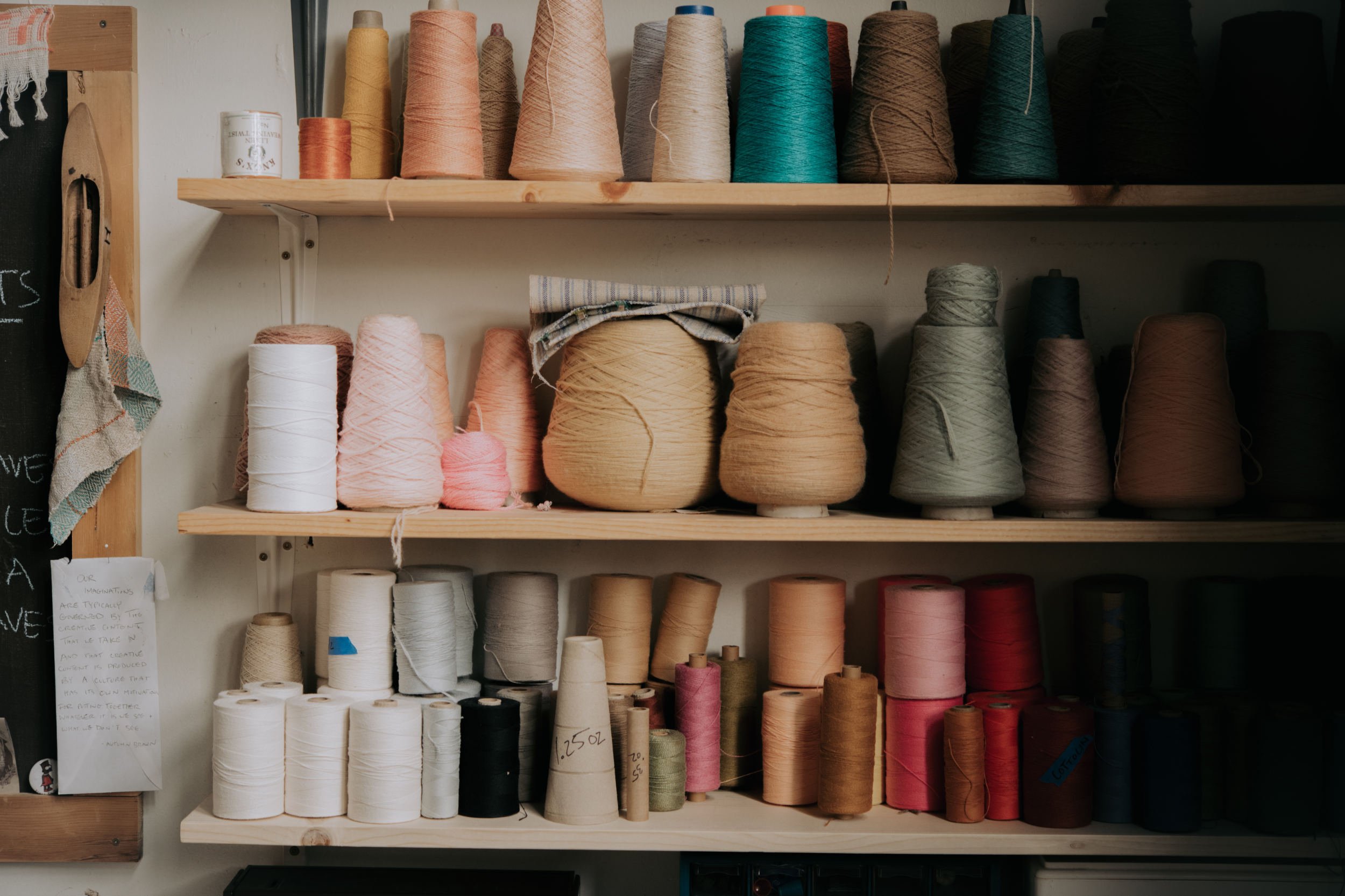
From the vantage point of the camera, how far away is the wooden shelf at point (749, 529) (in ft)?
4.80

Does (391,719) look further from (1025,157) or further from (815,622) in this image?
(1025,157)

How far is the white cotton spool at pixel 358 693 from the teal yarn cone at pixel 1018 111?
1115 millimetres

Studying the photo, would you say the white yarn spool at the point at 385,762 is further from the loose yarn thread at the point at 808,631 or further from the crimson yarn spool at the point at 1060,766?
the crimson yarn spool at the point at 1060,766

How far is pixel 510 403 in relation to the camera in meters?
1.64

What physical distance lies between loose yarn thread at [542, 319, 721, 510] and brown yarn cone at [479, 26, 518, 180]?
0.31 m

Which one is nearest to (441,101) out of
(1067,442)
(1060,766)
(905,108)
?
(905,108)

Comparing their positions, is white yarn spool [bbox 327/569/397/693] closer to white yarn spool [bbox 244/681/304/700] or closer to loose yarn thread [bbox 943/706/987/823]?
white yarn spool [bbox 244/681/304/700]

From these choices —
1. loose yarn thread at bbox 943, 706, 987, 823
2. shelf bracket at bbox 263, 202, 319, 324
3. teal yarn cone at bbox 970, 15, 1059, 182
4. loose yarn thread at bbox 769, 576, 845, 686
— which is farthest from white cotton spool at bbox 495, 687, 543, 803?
teal yarn cone at bbox 970, 15, 1059, 182

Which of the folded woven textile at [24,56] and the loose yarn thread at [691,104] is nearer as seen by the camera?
the loose yarn thread at [691,104]

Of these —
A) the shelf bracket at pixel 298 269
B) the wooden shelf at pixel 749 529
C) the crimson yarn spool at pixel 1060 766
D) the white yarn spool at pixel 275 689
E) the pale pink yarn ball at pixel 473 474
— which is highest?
the shelf bracket at pixel 298 269

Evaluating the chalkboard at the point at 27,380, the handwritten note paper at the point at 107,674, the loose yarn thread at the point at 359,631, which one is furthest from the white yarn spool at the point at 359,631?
the chalkboard at the point at 27,380

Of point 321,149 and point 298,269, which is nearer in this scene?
point 321,149

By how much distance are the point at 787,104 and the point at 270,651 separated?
109 centimetres

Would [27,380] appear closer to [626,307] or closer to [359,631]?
[359,631]
